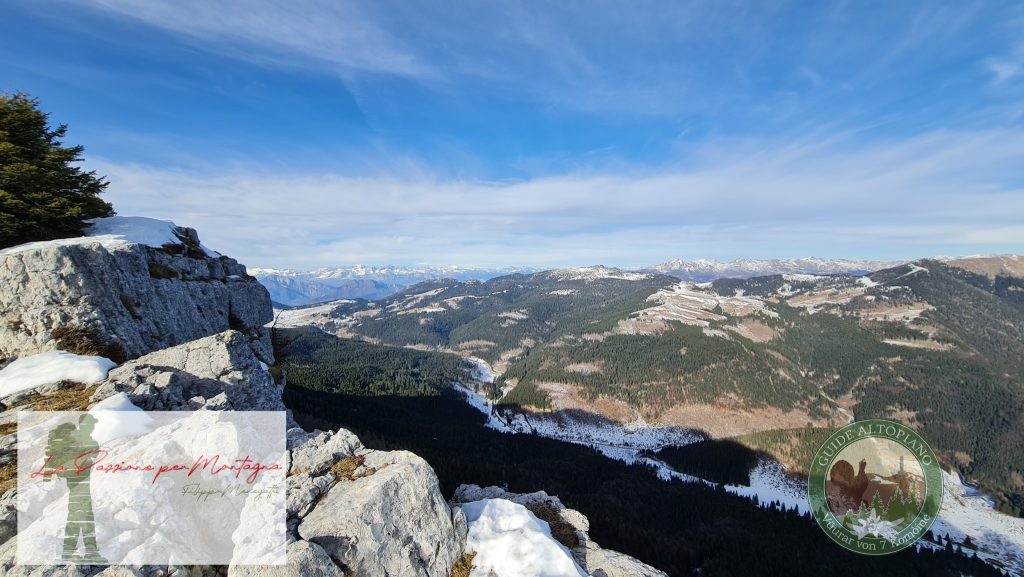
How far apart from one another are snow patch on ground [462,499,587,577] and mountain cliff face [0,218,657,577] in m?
0.90

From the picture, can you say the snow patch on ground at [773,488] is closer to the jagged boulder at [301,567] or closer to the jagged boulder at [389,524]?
the jagged boulder at [389,524]

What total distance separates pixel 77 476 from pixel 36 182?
2931 cm

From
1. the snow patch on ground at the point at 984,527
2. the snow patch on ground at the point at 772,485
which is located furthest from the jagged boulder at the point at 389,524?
the snow patch on ground at the point at 984,527

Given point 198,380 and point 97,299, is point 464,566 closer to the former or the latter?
point 198,380

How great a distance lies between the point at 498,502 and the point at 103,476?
15.6m

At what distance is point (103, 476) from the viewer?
13102 mm

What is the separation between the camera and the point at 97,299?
2384cm

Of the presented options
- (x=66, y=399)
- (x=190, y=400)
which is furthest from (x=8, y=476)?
(x=190, y=400)

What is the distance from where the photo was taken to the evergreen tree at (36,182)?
2673cm

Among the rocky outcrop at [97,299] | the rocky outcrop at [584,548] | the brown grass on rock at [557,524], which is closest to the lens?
the rocky outcrop at [584,548]

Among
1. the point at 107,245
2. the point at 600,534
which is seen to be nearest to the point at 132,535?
the point at 107,245

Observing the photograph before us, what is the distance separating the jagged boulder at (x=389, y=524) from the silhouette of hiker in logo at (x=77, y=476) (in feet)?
19.3

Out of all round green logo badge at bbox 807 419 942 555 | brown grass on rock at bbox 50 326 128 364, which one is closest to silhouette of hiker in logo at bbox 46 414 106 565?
brown grass on rock at bbox 50 326 128 364

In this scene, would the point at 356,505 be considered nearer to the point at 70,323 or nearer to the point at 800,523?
the point at 70,323
